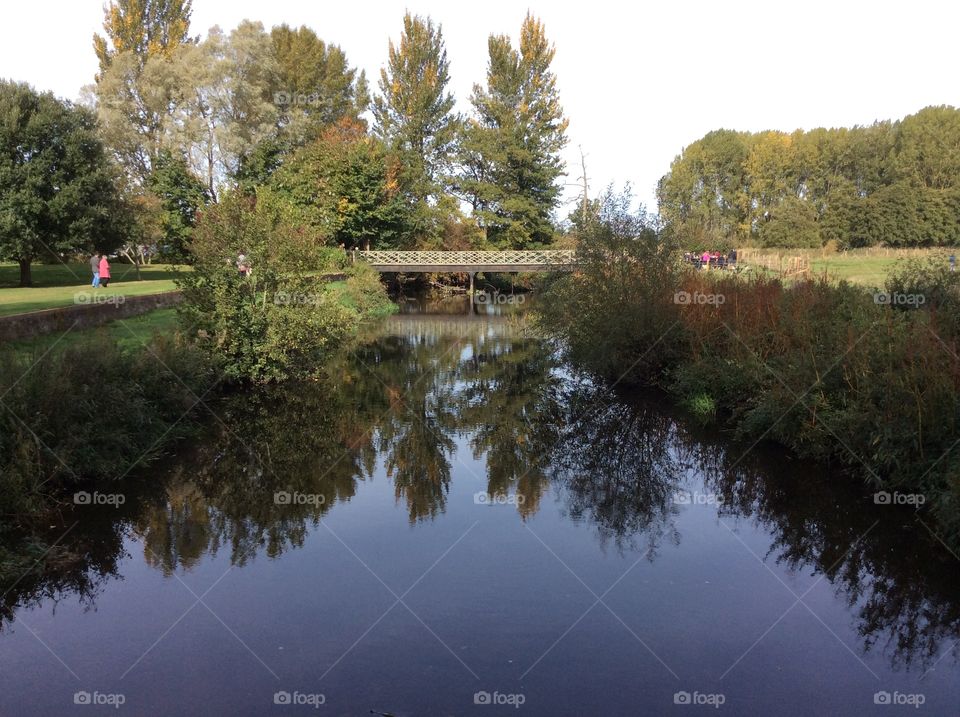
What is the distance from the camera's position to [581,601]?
8.51 m

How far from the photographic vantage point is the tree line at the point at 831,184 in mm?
66812

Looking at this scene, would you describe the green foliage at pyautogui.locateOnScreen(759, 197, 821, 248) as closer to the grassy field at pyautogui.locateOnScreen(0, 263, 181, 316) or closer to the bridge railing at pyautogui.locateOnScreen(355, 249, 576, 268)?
the bridge railing at pyautogui.locateOnScreen(355, 249, 576, 268)

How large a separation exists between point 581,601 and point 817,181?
73.8m

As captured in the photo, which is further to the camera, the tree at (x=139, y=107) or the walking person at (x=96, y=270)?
the tree at (x=139, y=107)
